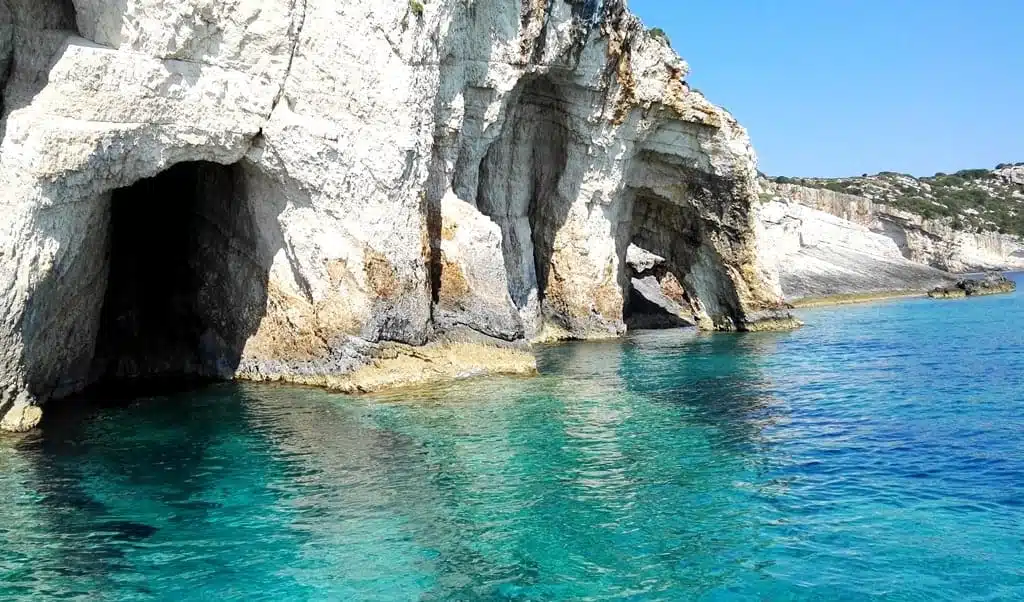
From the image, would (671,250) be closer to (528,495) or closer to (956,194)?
(528,495)

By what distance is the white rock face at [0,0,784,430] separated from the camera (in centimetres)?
1397

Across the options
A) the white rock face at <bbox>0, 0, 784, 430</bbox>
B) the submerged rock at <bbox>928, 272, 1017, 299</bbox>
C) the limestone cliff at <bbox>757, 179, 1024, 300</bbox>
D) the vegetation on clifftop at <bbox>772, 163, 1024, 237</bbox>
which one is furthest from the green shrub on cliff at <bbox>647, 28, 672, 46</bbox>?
the vegetation on clifftop at <bbox>772, 163, 1024, 237</bbox>

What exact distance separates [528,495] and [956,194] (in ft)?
349

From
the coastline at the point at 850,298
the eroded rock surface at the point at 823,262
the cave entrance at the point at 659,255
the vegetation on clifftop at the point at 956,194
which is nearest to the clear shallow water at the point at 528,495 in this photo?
the cave entrance at the point at 659,255

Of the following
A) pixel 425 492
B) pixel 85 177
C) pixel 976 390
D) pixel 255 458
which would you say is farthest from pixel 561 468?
pixel 976 390

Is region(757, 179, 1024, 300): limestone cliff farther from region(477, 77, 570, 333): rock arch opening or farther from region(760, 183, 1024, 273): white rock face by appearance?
region(477, 77, 570, 333): rock arch opening

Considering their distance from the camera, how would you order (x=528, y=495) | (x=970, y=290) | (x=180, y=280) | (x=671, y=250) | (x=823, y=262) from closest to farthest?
(x=528, y=495), (x=180, y=280), (x=671, y=250), (x=970, y=290), (x=823, y=262)

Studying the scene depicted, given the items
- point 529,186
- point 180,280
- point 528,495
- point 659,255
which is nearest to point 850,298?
point 659,255

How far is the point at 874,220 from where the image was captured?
74062 millimetres

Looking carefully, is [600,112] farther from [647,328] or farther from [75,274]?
[75,274]

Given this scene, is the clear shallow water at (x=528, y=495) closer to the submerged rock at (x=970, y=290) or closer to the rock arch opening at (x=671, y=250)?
the rock arch opening at (x=671, y=250)

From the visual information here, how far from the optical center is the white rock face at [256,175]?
45.8 ft

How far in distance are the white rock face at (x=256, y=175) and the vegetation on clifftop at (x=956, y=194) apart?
6139cm

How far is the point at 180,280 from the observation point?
70.0 feet
